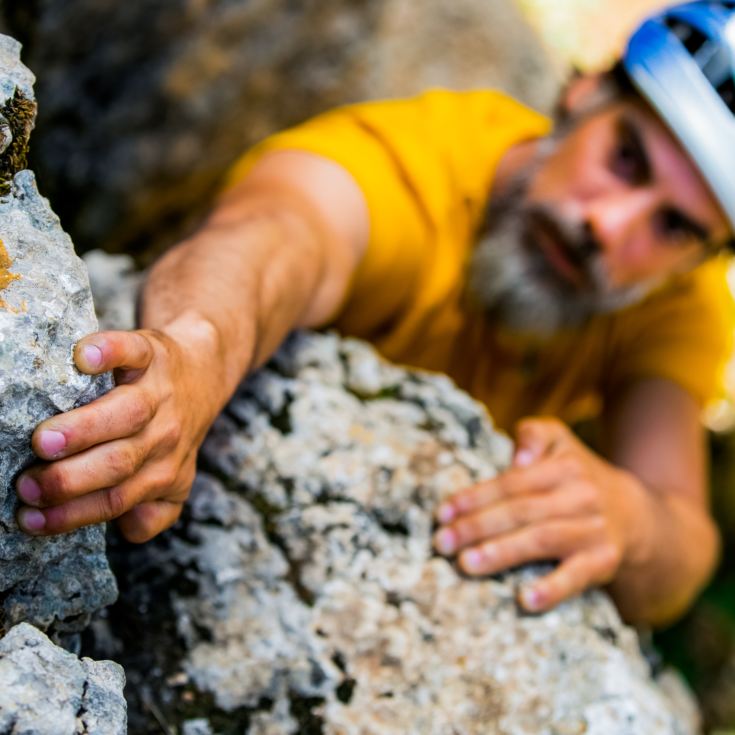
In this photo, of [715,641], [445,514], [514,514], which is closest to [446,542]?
[445,514]

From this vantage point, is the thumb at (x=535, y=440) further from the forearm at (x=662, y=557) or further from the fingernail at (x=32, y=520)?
the fingernail at (x=32, y=520)

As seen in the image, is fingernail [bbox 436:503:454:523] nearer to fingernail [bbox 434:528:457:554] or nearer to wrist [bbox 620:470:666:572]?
fingernail [bbox 434:528:457:554]

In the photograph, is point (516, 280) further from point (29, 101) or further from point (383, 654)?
point (29, 101)

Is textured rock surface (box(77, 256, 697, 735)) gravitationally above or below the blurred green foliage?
above

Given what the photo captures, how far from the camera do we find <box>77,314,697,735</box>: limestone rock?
1572 millimetres

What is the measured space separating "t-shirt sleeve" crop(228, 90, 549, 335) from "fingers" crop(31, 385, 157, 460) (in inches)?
62.4

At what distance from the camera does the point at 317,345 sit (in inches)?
83.8

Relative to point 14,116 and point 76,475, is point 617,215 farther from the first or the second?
point 76,475

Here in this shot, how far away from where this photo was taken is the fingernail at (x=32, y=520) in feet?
3.68

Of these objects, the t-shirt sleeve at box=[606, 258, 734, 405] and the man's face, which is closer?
the man's face

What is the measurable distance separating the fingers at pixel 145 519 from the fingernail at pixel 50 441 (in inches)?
11.1

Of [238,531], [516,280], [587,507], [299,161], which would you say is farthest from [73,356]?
[516,280]

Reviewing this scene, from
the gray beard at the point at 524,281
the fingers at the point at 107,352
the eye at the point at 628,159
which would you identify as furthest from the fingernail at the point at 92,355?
the eye at the point at 628,159

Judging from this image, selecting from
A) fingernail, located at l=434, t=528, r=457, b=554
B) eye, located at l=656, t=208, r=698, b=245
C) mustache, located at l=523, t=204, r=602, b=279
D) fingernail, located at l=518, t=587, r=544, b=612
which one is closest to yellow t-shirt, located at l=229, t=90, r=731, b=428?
mustache, located at l=523, t=204, r=602, b=279
